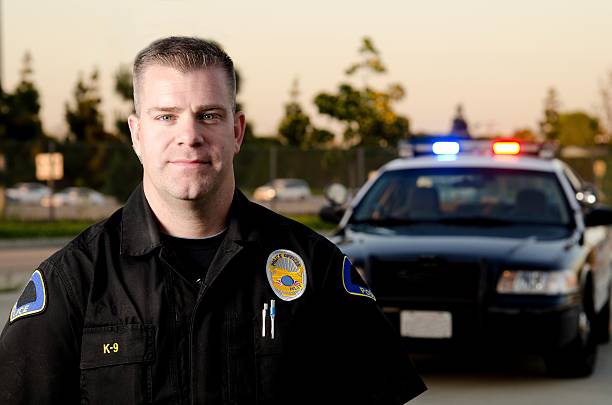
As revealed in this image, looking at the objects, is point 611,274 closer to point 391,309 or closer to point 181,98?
point 391,309

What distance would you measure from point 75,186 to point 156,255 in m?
32.1

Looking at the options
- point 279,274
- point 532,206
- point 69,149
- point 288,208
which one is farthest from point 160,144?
point 288,208

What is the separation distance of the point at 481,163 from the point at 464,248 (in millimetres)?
1535

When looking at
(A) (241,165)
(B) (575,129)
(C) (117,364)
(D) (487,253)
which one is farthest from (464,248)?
(B) (575,129)

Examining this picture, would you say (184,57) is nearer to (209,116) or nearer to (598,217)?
(209,116)

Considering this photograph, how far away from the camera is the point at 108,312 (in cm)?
290

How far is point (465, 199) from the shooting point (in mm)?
9812

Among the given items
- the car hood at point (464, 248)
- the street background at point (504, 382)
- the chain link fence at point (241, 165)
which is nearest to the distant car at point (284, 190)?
the chain link fence at point (241, 165)

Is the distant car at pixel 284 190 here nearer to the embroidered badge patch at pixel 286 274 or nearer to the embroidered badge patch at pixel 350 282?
the embroidered badge patch at pixel 350 282

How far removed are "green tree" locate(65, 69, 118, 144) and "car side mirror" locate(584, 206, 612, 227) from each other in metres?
49.0

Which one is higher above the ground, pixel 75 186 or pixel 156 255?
pixel 156 255

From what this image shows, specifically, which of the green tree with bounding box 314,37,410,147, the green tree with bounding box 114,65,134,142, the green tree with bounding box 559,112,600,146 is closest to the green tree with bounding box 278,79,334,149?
the green tree with bounding box 314,37,410,147

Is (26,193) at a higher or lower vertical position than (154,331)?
lower

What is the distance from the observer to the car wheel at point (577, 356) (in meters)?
8.40
